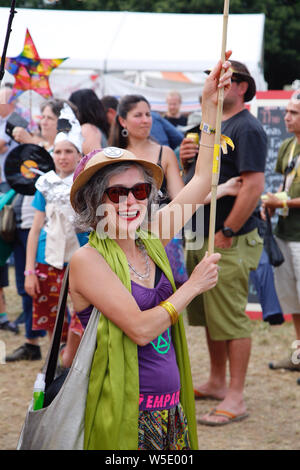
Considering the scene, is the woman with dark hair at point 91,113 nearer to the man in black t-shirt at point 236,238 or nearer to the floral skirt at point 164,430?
the man in black t-shirt at point 236,238

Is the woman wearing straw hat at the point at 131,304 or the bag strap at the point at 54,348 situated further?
the bag strap at the point at 54,348

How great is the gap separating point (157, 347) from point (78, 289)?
32 cm

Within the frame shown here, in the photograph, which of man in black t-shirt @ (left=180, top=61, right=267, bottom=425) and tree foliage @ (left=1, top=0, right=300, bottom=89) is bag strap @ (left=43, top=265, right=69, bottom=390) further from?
tree foliage @ (left=1, top=0, right=300, bottom=89)

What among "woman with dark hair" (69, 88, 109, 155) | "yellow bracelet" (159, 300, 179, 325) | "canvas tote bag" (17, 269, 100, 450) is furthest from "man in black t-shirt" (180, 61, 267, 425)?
"canvas tote bag" (17, 269, 100, 450)

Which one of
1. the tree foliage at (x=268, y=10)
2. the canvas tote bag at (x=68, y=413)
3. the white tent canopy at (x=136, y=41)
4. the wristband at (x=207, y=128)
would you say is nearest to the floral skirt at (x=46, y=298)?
the wristband at (x=207, y=128)

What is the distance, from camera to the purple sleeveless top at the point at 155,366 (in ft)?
6.68

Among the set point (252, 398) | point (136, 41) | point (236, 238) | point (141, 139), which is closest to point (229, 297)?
point (236, 238)

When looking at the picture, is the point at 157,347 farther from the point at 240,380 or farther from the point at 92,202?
the point at 240,380

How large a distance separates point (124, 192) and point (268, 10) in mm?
23753

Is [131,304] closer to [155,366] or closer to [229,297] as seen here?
[155,366]

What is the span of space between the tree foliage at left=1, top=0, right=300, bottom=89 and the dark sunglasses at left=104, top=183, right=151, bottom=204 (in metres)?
21.1

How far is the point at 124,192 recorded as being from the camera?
6.74ft

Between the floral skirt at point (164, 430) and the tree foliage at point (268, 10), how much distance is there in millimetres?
21382

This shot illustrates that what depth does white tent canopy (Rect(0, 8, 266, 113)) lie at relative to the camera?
35.4 ft
